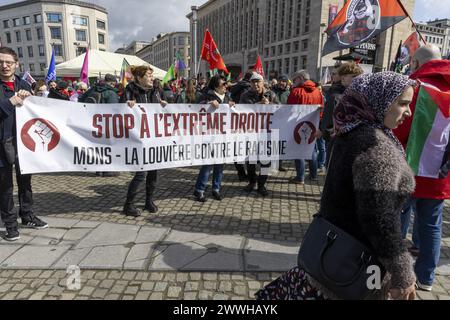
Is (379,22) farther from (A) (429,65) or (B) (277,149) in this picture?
(A) (429,65)

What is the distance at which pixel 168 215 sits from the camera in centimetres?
479

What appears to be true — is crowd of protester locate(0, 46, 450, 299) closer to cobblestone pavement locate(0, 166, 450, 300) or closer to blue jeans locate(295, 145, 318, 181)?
cobblestone pavement locate(0, 166, 450, 300)

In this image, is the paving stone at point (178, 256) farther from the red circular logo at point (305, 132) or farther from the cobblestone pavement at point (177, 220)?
the red circular logo at point (305, 132)

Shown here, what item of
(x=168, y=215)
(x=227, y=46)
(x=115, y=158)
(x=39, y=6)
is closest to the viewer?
(x=115, y=158)

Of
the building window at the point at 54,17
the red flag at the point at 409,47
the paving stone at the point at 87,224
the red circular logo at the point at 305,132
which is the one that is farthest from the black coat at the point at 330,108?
the building window at the point at 54,17

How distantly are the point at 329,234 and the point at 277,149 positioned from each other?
396cm

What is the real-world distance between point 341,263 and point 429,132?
1.72 meters

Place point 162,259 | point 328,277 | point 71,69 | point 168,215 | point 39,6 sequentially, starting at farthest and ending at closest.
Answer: point 39,6, point 71,69, point 168,215, point 162,259, point 328,277

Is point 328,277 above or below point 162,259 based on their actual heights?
above

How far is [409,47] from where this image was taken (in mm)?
8195

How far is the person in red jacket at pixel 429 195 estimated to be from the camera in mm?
2621

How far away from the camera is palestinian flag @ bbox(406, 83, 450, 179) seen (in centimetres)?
258

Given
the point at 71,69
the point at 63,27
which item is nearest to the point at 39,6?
the point at 63,27

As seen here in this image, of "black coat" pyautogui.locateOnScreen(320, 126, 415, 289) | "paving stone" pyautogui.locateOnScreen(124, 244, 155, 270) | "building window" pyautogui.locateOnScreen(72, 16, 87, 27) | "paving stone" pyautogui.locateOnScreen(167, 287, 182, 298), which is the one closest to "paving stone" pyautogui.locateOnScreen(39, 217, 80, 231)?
"paving stone" pyautogui.locateOnScreen(124, 244, 155, 270)
